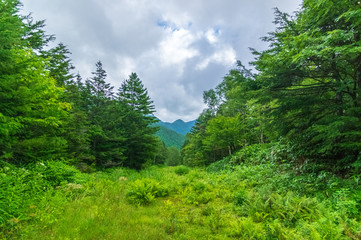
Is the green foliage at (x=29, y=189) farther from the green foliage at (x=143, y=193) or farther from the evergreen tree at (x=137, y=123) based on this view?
the evergreen tree at (x=137, y=123)

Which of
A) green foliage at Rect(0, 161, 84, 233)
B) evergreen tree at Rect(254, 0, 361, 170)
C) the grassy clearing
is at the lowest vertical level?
the grassy clearing

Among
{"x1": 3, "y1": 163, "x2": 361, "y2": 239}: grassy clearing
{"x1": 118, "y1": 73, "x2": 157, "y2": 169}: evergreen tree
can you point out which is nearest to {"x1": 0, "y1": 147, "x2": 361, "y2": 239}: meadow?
{"x1": 3, "y1": 163, "x2": 361, "y2": 239}: grassy clearing

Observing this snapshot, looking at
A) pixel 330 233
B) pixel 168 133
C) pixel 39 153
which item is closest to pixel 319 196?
pixel 330 233

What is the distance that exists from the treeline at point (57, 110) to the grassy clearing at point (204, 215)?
9.16 feet

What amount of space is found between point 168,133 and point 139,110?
130520 mm

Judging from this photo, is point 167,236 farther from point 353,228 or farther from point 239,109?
point 239,109

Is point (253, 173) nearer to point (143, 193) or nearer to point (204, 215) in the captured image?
point (204, 215)

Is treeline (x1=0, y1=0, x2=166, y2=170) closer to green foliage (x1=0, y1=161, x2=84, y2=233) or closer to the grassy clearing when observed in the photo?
green foliage (x1=0, y1=161, x2=84, y2=233)

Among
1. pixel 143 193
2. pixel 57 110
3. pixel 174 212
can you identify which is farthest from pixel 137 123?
pixel 174 212

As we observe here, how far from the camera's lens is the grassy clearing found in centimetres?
313

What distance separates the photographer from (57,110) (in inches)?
274

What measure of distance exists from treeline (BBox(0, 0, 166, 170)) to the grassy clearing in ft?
9.16

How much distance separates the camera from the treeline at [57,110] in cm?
515

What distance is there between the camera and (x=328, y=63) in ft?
18.3
